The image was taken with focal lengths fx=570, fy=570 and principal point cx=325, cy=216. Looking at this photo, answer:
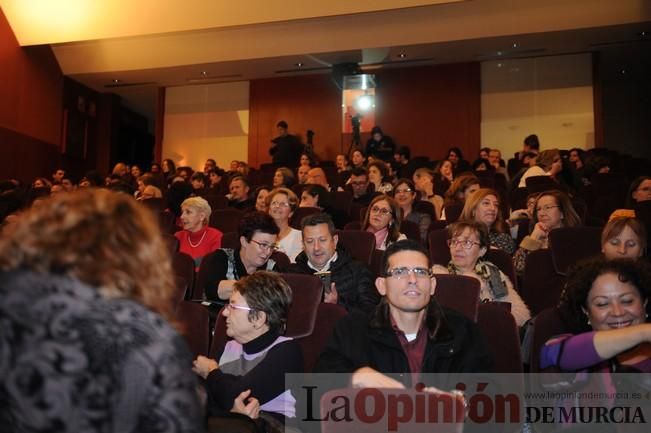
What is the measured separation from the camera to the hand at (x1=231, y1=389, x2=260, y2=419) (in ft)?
5.91

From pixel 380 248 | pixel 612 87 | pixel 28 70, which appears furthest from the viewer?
pixel 612 87

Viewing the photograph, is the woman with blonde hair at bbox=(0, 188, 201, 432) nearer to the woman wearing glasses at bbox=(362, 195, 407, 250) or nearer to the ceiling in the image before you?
the woman wearing glasses at bbox=(362, 195, 407, 250)

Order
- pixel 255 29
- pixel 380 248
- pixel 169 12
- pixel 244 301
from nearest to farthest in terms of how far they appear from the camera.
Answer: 1. pixel 244 301
2. pixel 380 248
3. pixel 169 12
4. pixel 255 29

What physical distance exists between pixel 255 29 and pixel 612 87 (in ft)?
21.6

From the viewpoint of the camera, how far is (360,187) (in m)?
5.32

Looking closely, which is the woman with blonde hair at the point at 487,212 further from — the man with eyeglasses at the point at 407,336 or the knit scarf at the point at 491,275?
the man with eyeglasses at the point at 407,336

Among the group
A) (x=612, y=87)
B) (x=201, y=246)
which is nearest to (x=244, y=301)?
(x=201, y=246)

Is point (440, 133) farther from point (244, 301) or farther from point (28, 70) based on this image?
point (244, 301)

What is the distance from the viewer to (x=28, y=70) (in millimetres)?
9453

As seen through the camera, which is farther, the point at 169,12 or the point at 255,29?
the point at 255,29

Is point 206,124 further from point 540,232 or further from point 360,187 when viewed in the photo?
point 540,232

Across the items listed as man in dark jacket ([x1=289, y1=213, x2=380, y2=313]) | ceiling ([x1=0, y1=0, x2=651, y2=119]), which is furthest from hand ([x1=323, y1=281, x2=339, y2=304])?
A: ceiling ([x1=0, y1=0, x2=651, y2=119])

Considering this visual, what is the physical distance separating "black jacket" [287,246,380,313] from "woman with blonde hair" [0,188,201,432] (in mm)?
1978

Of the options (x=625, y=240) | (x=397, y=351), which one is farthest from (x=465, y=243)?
(x=397, y=351)
